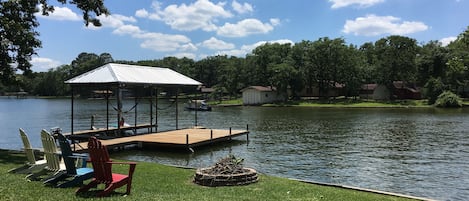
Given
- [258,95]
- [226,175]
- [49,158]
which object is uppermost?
[258,95]

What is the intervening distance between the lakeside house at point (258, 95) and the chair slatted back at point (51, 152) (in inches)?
2946

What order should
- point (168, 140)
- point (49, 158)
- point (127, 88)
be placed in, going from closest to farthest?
point (49, 158) → point (168, 140) → point (127, 88)

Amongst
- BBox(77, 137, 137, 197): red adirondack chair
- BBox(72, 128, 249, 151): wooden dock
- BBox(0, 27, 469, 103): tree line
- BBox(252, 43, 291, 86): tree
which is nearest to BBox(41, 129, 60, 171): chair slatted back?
BBox(77, 137, 137, 197): red adirondack chair

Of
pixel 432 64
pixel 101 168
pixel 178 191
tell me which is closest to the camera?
pixel 101 168

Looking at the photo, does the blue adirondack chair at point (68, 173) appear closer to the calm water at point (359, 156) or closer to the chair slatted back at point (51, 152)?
the chair slatted back at point (51, 152)

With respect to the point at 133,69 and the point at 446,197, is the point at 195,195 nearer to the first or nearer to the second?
the point at 446,197

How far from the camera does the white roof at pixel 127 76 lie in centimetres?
2350

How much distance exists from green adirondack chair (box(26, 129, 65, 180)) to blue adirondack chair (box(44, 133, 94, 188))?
254 mm

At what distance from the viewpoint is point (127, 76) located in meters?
24.6

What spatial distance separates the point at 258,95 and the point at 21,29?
7089 centimetres

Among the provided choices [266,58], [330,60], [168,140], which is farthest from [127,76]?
[266,58]

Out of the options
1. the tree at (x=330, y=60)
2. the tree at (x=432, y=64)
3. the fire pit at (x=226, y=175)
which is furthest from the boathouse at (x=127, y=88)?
the tree at (x=432, y=64)

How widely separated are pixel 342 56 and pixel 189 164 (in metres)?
Result: 69.3

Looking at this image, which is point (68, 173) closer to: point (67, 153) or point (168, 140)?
point (67, 153)
